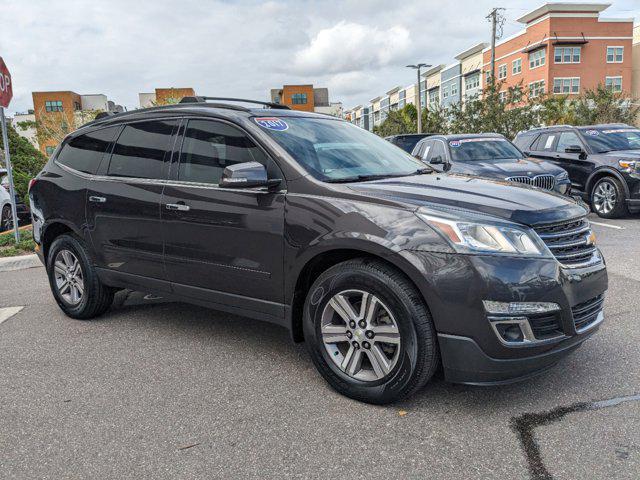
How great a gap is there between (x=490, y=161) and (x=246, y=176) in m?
7.22

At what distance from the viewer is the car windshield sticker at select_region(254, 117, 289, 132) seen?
379 centimetres

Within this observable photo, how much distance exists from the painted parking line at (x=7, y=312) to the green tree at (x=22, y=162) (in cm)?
995

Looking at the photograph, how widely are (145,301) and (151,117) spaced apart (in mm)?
2088

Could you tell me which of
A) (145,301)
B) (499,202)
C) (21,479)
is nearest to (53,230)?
(145,301)

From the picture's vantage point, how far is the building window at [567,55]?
55.3m

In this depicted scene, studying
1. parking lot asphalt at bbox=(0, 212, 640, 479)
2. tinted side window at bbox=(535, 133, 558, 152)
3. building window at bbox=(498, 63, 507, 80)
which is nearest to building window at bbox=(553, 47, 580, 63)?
building window at bbox=(498, 63, 507, 80)

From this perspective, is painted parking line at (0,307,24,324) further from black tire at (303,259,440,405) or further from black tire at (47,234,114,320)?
black tire at (303,259,440,405)

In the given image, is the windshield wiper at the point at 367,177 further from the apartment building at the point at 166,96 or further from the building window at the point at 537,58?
the building window at the point at 537,58

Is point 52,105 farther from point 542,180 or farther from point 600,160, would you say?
point 542,180

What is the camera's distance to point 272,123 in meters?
3.86

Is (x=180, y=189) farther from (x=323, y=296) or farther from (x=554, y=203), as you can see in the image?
(x=554, y=203)

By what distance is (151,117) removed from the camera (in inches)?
172

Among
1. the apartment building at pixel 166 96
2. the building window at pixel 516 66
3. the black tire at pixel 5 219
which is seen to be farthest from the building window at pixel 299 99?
the black tire at pixel 5 219

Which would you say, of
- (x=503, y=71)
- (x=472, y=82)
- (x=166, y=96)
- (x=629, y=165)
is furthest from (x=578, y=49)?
(x=629, y=165)
